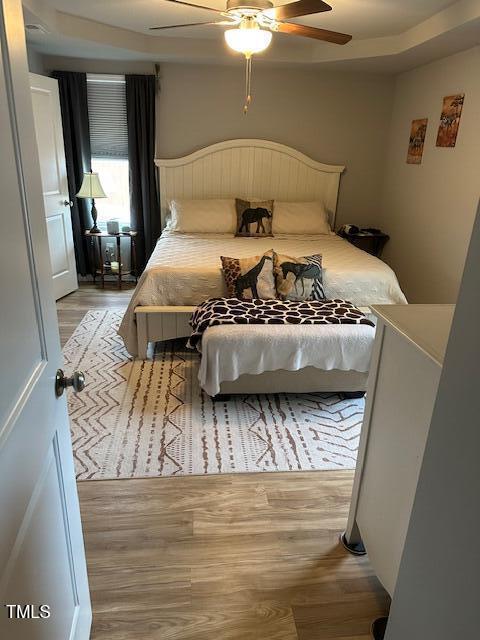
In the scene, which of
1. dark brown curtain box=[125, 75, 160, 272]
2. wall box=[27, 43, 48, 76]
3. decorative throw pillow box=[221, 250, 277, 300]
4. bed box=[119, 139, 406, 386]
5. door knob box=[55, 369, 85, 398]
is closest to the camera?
door knob box=[55, 369, 85, 398]

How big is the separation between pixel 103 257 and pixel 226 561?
4.06m

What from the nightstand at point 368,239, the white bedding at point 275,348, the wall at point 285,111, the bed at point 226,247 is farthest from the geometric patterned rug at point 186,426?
the wall at point 285,111

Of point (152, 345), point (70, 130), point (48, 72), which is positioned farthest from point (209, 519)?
point (48, 72)

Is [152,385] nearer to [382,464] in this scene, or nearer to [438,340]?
[382,464]

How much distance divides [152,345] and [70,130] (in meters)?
2.56

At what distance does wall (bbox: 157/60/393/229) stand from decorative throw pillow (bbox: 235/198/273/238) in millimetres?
914

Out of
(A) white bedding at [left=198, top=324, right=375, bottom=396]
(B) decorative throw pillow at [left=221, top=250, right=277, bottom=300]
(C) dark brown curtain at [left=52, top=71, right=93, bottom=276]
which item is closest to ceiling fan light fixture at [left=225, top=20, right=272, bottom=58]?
(B) decorative throw pillow at [left=221, top=250, right=277, bottom=300]

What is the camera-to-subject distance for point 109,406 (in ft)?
8.95

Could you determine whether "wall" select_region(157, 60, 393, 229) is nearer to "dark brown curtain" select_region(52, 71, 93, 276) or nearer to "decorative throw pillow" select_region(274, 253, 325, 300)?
"dark brown curtain" select_region(52, 71, 93, 276)

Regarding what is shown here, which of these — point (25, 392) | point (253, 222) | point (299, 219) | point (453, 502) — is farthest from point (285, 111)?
point (453, 502)

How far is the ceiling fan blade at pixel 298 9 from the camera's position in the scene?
235cm

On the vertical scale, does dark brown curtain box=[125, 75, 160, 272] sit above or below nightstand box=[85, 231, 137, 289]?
above

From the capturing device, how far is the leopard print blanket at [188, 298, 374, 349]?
8.91 ft

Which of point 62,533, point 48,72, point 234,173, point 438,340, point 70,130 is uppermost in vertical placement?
point 48,72
